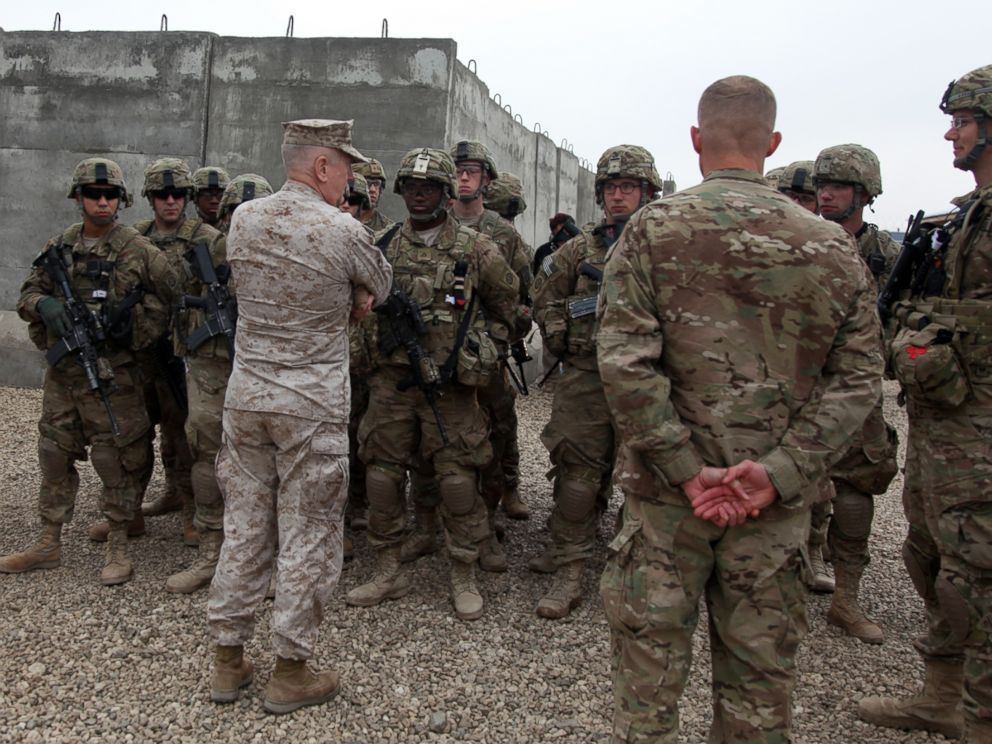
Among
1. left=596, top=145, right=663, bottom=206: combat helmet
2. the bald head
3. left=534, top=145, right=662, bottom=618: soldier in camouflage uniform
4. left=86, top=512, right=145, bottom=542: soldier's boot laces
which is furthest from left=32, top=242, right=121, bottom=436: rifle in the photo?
the bald head

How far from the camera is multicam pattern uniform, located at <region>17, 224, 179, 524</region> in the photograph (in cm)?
470

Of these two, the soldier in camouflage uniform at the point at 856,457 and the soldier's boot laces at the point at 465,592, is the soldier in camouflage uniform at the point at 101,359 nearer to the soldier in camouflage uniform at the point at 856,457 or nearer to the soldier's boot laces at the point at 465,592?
the soldier's boot laces at the point at 465,592

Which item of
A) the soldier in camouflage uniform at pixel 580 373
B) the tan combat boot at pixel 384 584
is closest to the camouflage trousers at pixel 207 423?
the tan combat boot at pixel 384 584

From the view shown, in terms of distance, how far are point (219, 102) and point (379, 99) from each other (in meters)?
1.75

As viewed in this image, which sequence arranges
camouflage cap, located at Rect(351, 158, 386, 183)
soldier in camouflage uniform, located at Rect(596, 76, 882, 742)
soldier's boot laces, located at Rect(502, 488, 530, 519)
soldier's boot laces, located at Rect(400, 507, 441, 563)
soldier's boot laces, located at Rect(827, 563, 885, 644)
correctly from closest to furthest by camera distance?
soldier in camouflage uniform, located at Rect(596, 76, 882, 742) → soldier's boot laces, located at Rect(827, 563, 885, 644) → soldier's boot laces, located at Rect(400, 507, 441, 563) → soldier's boot laces, located at Rect(502, 488, 530, 519) → camouflage cap, located at Rect(351, 158, 386, 183)

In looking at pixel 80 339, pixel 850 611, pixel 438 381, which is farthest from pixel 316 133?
pixel 850 611

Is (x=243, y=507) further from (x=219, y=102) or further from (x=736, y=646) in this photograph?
(x=219, y=102)

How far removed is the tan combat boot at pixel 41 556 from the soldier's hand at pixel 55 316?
108 centimetres

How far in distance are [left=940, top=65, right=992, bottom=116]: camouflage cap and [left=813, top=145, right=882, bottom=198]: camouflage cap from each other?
46.3 inches

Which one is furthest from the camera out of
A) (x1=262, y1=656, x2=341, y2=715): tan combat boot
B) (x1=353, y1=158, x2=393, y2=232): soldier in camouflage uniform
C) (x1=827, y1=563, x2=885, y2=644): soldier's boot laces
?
(x1=353, y1=158, x2=393, y2=232): soldier in camouflage uniform

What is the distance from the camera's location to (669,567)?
7.79 ft

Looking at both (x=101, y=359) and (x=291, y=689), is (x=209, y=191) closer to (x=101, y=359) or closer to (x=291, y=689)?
(x=101, y=359)

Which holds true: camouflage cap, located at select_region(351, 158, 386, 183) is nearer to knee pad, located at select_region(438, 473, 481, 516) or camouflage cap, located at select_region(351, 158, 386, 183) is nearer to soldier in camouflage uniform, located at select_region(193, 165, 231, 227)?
soldier in camouflage uniform, located at select_region(193, 165, 231, 227)

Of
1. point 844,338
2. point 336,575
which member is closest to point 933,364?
point 844,338
